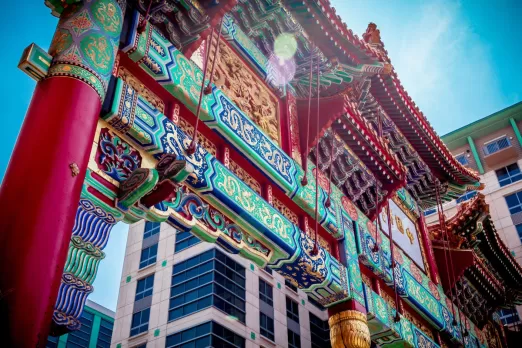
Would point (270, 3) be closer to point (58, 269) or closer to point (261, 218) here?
point (261, 218)

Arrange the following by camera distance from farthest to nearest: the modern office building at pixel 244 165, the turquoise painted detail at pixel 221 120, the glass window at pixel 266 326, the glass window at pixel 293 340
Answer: the glass window at pixel 293 340 → the glass window at pixel 266 326 → the turquoise painted detail at pixel 221 120 → the modern office building at pixel 244 165

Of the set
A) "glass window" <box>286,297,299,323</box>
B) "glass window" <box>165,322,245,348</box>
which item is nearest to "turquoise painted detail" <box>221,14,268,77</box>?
"glass window" <box>165,322,245,348</box>

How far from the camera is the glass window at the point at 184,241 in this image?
77.5 feet

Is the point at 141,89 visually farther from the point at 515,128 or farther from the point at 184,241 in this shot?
the point at 515,128

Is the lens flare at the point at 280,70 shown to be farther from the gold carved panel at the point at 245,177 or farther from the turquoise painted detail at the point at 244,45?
the gold carved panel at the point at 245,177

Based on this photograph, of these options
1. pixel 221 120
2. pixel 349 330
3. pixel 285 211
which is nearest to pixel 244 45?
pixel 221 120

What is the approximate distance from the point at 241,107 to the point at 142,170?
2818mm

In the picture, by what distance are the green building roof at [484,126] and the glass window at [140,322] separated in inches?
Result: 849

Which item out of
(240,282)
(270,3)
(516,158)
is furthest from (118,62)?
(516,158)


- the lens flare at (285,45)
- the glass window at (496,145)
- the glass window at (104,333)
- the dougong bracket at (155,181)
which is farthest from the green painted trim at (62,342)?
the dougong bracket at (155,181)

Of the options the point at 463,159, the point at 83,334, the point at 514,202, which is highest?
the point at 463,159

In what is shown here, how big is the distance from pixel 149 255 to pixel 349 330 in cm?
1933

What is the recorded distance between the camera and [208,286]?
21.5 m

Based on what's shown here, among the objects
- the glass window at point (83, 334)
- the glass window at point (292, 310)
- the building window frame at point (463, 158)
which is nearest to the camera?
the glass window at point (292, 310)
